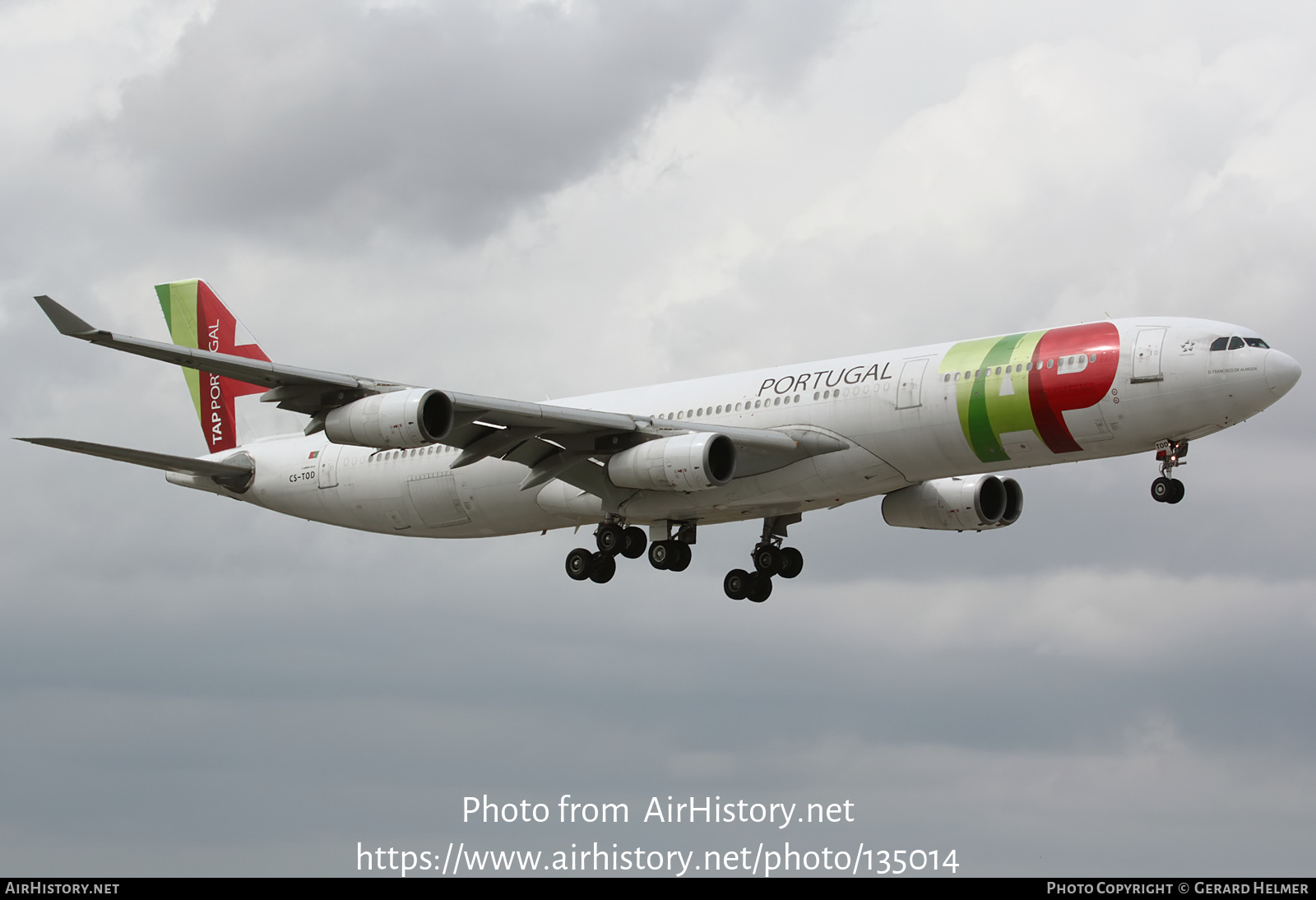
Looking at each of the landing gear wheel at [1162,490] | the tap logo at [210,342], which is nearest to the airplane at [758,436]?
the landing gear wheel at [1162,490]

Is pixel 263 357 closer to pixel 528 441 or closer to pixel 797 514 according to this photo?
pixel 528 441

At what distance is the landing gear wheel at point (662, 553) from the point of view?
153 feet

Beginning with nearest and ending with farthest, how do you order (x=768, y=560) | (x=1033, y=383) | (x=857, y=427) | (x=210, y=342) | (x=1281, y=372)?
(x=1281, y=372)
(x=1033, y=383)
(x=857, y=427)
(x=768, y=560)
(x=210, y=342)

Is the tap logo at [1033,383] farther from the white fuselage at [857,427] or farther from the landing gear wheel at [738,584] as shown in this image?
the landing gear wheel at [738,584]

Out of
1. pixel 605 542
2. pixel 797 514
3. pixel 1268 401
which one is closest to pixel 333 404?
pixel 605 542

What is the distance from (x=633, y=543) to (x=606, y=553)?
2.71 ft

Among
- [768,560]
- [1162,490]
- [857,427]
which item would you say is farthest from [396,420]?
[1162,490]

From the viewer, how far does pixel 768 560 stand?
4834 centimetres

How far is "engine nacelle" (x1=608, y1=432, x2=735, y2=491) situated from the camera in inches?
1612

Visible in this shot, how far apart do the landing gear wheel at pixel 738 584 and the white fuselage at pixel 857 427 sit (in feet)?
8.62

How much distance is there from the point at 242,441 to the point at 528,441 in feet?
47.1

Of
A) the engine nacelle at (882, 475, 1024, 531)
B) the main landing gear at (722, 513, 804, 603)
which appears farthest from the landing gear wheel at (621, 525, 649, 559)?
the engine nacelle at (882, 475, 1024, 531)

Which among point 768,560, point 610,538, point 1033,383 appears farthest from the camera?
point 768,560

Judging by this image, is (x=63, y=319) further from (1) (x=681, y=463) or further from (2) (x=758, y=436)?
(2) (x=758, y=436)
